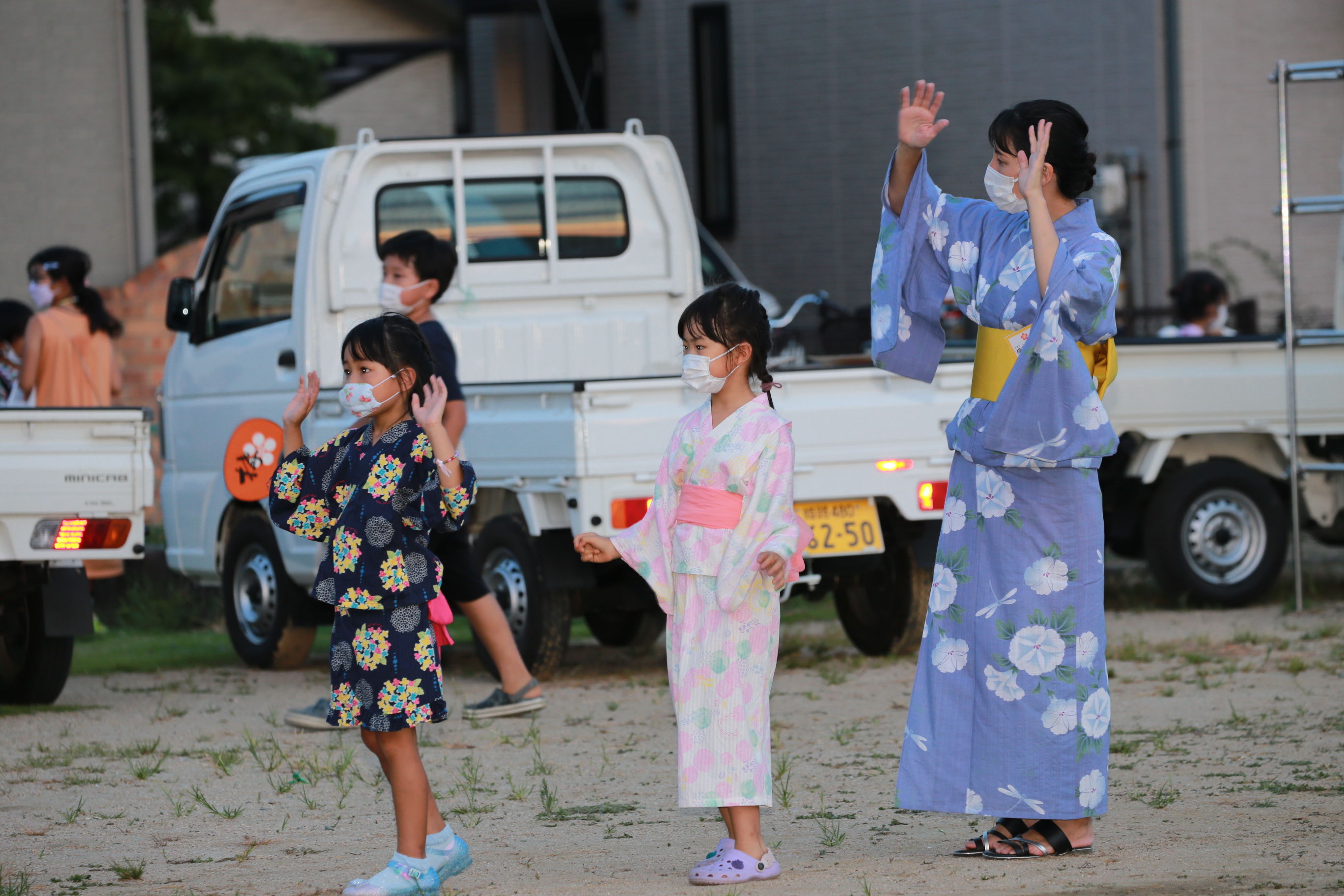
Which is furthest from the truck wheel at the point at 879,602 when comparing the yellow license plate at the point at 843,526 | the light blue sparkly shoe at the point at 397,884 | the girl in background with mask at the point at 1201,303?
the light blue sparkly shoe at the point at 397,884

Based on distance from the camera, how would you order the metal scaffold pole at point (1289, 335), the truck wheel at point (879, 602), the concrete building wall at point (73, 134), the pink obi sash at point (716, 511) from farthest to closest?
the concrete building wall at point (73, 134)
the metal scaffold pole at point (1289, 335)
the truck wheel at point (879, 602)
the pink obi sash at point (716, 511)

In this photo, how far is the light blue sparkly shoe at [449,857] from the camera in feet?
13.4

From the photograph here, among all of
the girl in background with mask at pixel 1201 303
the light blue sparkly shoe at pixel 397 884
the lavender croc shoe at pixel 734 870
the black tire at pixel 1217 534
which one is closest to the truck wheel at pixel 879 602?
the black tire at pixel 1217 534

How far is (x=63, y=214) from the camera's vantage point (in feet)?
41.2

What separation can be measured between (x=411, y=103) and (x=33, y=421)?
15199 millimetres

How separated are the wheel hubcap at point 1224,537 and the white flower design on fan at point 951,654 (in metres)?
5.18

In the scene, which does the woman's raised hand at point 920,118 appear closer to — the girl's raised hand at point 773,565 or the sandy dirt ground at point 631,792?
the girl's raised hand at point 773,565

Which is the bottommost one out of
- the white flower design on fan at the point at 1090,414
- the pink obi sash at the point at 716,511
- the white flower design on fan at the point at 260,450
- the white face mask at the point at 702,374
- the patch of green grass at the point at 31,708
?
the patch of green grass at the point at 31,708

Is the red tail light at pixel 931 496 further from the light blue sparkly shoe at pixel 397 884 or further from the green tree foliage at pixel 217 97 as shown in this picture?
the green tree foliage at pixel 217 97

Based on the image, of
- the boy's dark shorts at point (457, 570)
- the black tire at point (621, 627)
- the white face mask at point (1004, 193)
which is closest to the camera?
the white face mask at point (1004, 193)

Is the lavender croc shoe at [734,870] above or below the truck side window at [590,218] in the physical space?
below

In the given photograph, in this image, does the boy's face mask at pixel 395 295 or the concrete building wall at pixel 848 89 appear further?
the concrete building wall at pixel 848 89

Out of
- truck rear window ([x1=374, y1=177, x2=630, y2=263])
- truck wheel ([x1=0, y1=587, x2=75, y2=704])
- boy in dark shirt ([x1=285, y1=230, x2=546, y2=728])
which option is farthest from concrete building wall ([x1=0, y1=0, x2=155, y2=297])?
boy in dark shirt ([x1=285, y1=230, x2=546, y2=728])

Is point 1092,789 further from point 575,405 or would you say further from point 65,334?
point 65,334
